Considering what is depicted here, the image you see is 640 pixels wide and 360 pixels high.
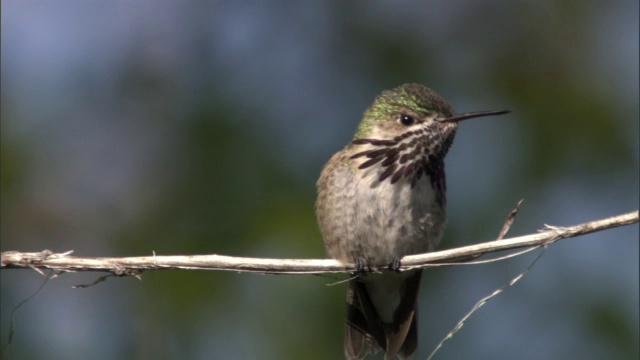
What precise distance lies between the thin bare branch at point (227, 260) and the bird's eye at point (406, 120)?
134 centimetres

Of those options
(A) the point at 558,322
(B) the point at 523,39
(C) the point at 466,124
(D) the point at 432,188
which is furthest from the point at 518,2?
(D) the point at 432,188

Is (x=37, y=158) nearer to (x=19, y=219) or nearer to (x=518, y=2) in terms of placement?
(x=19, y=219)

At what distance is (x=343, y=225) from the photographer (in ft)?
17.6

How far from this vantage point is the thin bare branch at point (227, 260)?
11.6ft

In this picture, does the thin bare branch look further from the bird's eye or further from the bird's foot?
the bird's eye

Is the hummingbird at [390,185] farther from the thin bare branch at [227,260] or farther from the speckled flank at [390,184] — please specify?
the thin bare branch at [227,260]

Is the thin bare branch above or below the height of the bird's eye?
below

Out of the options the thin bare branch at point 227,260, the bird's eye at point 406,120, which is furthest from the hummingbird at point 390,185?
the thin bare branch at point 227,260

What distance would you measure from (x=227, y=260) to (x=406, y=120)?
5.94 ft

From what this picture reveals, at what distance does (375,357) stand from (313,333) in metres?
0.40

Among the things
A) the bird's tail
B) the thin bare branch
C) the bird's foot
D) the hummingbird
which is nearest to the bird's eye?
the hummingbird

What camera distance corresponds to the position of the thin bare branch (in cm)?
352

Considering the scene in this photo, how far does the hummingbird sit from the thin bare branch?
1.07 metres

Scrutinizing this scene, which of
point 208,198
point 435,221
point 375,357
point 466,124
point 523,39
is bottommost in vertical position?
point 375,357
